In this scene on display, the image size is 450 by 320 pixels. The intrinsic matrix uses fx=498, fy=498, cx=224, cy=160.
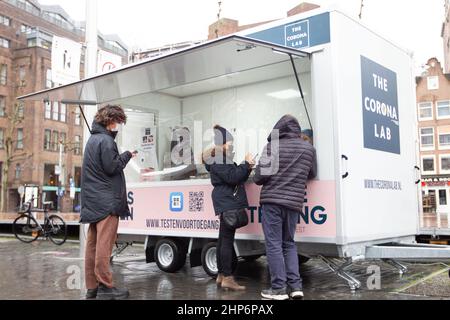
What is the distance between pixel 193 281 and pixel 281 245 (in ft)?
5.67

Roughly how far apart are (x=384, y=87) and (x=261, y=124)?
2034mm

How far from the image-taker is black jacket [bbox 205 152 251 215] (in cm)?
545

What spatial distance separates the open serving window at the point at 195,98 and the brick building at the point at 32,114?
119ft

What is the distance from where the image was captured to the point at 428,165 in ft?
132

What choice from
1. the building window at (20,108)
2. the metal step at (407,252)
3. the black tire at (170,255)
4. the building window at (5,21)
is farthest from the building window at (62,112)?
the metal step at (407,252)

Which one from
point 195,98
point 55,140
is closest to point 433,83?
point 55,140

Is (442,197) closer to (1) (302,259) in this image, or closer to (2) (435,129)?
(2) (435,129)

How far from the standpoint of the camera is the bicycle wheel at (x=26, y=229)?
12.1 metres

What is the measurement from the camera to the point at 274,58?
6.10 m

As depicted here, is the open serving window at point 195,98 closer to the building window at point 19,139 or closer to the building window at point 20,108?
the building window at point 20,108

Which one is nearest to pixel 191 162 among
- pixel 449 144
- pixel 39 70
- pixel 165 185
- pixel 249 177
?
pixel 165 185

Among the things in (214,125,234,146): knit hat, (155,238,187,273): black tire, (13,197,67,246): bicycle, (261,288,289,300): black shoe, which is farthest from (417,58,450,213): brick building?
(261,288,289,300): black shoe

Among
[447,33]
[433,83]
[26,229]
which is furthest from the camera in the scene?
[447,33]

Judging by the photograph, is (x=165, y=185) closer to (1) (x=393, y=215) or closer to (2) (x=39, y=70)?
(1) (x=393, y=215)
